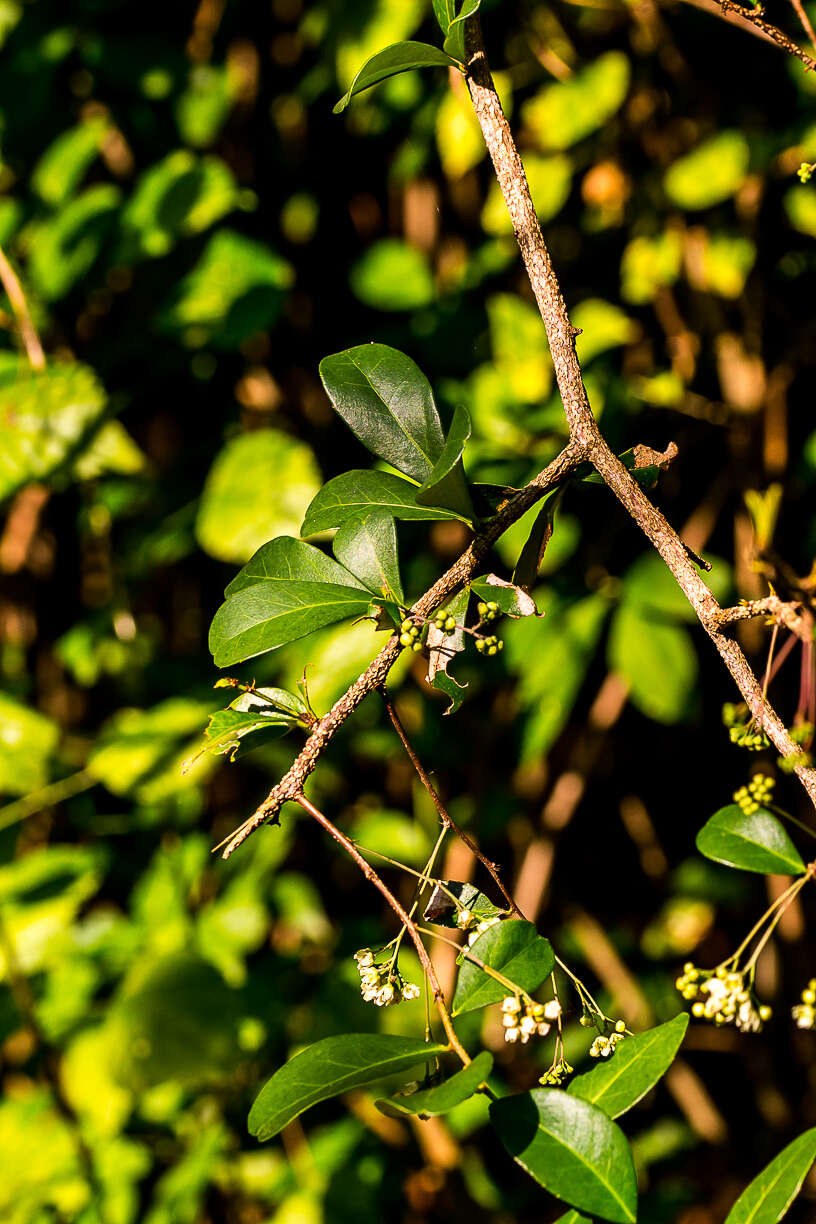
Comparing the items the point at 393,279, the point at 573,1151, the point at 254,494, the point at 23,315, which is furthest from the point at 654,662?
the point at 23,315

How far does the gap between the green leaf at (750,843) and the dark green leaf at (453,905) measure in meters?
0.13

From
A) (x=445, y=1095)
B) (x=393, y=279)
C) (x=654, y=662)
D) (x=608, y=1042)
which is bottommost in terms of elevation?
(x=654, y=662)

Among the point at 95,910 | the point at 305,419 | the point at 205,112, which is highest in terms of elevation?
the point at 205,112

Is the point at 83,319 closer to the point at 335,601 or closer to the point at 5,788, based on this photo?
the point at 5,788

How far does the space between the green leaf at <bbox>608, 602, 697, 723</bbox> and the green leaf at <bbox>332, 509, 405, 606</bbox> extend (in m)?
0.64

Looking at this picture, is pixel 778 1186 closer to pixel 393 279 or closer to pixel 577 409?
pixel 577 409

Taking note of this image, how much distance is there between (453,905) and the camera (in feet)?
1.82

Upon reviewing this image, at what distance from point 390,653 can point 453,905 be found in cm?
17

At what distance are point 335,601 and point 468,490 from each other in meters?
0.09

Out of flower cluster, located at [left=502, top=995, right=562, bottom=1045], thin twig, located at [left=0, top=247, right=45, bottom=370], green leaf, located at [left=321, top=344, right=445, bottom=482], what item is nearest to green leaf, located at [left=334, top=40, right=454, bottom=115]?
green leaf, located at [left=321, top=344, right=445, bottom=482]

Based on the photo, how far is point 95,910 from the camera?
1.66m

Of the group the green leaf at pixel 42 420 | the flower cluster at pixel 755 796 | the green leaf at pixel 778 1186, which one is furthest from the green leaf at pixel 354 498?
the green leaf at pixel 42 420

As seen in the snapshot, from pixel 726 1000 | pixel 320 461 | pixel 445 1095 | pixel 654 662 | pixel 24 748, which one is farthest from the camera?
pixel 320 461

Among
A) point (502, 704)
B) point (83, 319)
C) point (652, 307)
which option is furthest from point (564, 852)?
point (83, 319)
